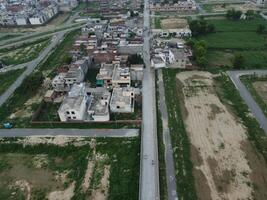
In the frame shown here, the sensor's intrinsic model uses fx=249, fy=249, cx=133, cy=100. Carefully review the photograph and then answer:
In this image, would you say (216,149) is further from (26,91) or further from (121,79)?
(26,91)

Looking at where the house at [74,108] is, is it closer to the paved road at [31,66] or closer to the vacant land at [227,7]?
the paved road at [31,66]

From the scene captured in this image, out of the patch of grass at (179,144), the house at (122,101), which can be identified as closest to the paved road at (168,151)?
the patch of grass at (179,144)

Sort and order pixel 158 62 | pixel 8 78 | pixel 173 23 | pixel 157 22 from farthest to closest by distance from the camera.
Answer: pixel 157 22
pixel 173 23
pixel 158 62
pixel 8 78

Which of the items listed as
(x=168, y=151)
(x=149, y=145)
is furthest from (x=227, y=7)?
(x=149, y=145)

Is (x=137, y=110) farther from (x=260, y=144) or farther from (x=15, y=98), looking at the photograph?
(x=15, y=98)

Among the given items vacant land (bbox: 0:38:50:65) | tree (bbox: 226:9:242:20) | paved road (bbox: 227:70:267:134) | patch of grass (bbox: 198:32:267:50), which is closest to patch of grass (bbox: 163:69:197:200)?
paved road (bbox: 227:70:267:134)

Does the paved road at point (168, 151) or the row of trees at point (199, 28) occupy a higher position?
the row of trees at point (199, 28)
